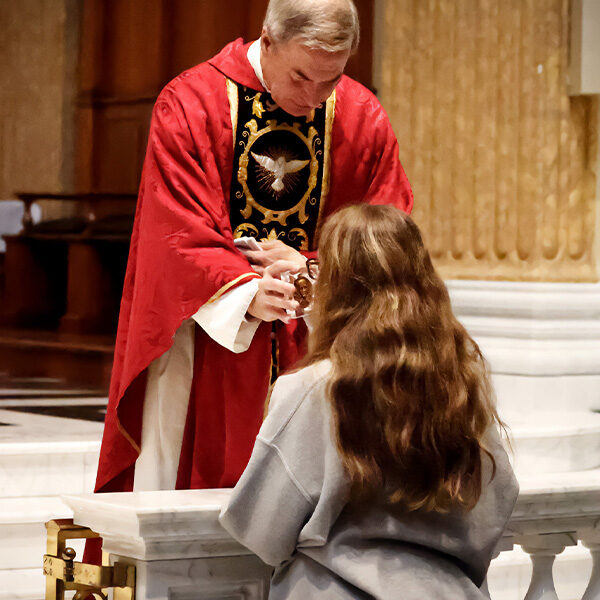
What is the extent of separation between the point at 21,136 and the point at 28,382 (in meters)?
4.76

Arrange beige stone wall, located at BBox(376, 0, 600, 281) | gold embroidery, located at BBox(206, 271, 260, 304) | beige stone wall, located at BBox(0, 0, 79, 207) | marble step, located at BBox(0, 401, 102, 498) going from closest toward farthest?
gold embroidery, located at BBox(206, 271, 260, 304) → marble step, located at BBox(0, 401, 102, 498) → beige stone wall, located at BBox(376, 0, 600, 281) → beige stone wall, located at BBox(0, 0, 79, 207)

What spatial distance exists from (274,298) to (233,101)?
49 centimetres

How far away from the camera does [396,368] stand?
5.93 ft

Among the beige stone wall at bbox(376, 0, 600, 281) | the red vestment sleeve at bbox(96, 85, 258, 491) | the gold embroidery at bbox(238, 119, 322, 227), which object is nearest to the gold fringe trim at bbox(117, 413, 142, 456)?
the red vestment sleeve at bbox(96, 85, 258, 491)

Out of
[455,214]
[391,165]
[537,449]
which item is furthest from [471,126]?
[391,165]

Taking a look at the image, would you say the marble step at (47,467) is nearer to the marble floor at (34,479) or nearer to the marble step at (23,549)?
the marble floor at (34,479)

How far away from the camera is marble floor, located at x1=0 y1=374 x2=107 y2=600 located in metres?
3.67

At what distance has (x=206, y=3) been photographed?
8773 mm

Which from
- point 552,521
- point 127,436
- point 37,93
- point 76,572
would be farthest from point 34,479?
point 37,93

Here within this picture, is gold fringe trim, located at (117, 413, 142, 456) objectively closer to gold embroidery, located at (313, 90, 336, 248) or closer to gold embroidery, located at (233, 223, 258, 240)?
gold embroidery, located at (233, 223, 258, 240)

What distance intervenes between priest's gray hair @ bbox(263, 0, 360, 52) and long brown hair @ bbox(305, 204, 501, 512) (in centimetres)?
59

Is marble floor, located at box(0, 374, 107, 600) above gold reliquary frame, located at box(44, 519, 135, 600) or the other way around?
the other way around

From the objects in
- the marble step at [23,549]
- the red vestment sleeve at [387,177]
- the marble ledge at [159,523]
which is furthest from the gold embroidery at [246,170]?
the marble step at [23,549]

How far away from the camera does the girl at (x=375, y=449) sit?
1.79 metres
